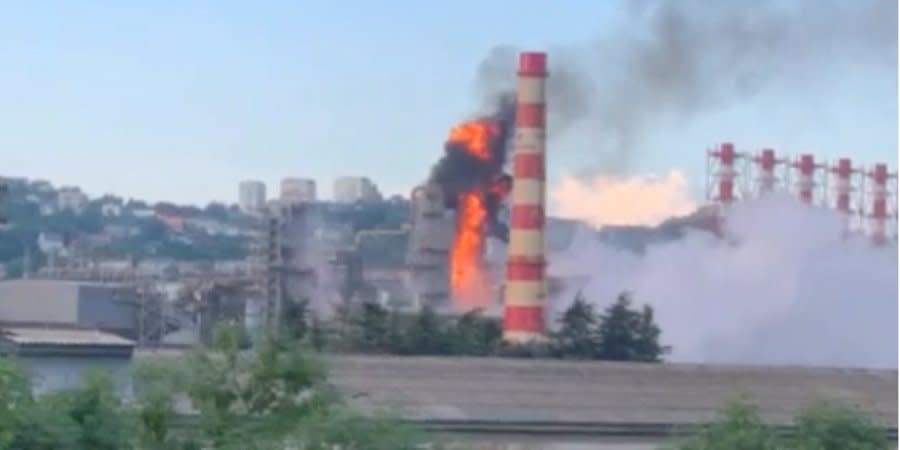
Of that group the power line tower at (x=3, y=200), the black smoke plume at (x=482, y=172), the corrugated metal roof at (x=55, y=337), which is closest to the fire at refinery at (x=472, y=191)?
the black smoke plume at (x=482, y=172)

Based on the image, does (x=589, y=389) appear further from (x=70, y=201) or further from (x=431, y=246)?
(x=70, y=201)

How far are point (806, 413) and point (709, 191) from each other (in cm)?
2957

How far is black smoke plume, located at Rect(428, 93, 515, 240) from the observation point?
1230 inches

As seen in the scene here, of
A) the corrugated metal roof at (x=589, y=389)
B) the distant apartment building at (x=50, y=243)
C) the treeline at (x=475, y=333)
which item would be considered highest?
the distant apartment building at (x=50, y=243)

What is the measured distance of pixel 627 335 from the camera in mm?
27906

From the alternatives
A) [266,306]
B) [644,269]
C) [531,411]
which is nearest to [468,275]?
[644,269]

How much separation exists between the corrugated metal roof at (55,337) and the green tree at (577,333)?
9857mm

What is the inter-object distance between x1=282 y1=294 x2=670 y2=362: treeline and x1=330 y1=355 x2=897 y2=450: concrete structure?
577 centimetres

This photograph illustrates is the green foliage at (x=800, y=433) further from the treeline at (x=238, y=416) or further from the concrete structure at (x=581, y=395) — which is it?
the concrete structure at (x=581, y=395)

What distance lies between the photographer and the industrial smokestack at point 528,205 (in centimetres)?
2878

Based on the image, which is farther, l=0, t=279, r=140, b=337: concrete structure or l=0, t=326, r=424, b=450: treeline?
l=0, t=279, r=140, b=337: concrete structure

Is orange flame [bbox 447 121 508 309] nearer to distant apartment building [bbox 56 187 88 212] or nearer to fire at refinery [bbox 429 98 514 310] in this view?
fire at refinery [bbox 429 98 514 310]

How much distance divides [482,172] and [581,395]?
593 inches

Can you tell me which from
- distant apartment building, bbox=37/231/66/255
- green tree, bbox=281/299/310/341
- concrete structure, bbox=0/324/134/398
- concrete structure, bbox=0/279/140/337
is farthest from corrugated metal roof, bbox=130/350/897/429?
distant apartment building, bbox=37/231/66/255
